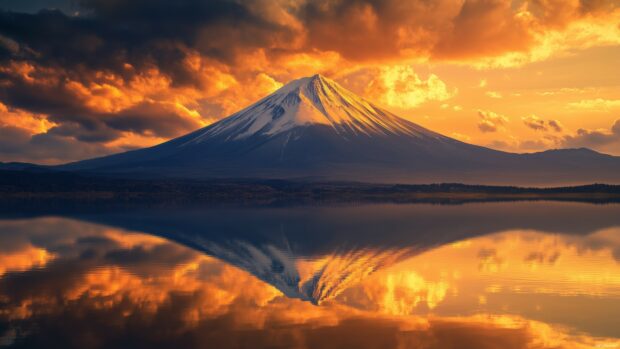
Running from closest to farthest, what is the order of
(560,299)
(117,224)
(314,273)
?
(560,299) < (314,273) < (117,224)

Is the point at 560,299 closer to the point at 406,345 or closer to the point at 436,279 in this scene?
the point at 436,279

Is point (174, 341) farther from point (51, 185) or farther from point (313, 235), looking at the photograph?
point (51, 185)

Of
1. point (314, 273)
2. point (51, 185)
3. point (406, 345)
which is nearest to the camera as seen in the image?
point (406, 345)

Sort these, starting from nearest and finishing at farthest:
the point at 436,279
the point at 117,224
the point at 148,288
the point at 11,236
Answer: the point at 148,288 < the point at 436,279 < the point at 11,236 < the point at 117,224

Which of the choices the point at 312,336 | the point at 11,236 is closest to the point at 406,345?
the point at 312,336

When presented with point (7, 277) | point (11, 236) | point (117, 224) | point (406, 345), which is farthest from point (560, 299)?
point (117, 224)

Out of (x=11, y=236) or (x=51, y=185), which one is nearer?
(x=11, y=236)
